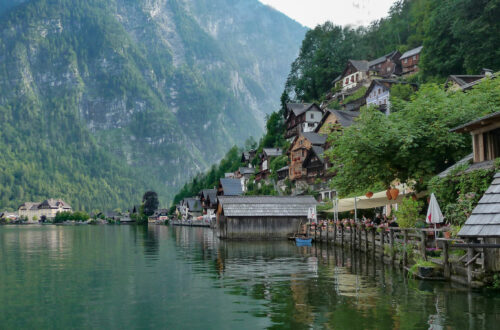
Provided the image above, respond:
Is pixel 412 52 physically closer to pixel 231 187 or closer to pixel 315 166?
pixel 315 166

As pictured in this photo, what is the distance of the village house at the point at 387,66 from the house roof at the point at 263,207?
179ft

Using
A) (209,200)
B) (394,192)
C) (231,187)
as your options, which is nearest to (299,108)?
(231,187)

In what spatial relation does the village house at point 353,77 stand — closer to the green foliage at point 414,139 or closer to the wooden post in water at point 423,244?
the green foliage at point 414,139

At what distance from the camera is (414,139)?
3131 cm

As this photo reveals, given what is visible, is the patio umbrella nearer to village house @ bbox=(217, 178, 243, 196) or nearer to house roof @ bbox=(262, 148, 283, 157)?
village house @ bbox=(217, 178, 243, 196)

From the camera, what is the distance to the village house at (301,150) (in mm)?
87375

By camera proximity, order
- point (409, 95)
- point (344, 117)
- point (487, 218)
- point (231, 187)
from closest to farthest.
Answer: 1. point (487, 218)
2. point (409, 95)
3. point (344, 117)
4. point (231, 187)

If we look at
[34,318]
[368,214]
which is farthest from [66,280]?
[368,214]

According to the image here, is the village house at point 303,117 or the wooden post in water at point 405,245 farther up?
the village house at point 303,117

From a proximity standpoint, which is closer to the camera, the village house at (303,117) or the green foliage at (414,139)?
the green foliage at (414,139)

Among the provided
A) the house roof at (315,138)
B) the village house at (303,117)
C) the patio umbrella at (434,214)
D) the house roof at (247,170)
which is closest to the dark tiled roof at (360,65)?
the village house at (303,117)

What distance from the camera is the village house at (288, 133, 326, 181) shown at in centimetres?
8738

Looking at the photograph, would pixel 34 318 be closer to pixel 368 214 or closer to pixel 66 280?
pixel 66 280

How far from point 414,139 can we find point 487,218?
1443 cm
